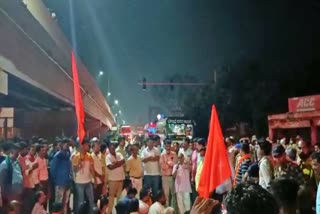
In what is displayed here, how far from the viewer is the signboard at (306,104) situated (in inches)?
1153

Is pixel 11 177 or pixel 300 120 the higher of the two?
pixel 300 120

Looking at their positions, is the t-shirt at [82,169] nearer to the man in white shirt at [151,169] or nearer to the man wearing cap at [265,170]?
the man in white shirt at [151,169]

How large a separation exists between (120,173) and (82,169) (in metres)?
1.32

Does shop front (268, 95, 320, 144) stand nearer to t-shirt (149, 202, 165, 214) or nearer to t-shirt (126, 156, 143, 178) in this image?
t-shirt (126, 156, 143, 178)

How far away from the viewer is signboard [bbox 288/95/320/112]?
2928 centimetres

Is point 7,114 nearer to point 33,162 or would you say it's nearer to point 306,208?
point 33,162

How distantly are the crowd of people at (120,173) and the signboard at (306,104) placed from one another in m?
15.0

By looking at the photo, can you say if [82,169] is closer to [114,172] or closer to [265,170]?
[114,172]

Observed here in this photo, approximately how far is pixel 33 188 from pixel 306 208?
8.01 m

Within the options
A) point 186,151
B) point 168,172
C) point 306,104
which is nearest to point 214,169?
point 168,172

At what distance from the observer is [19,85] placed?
17500mm

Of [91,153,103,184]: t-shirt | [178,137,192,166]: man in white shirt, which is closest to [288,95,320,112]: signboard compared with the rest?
[178,137,192,166]: man in white shirt

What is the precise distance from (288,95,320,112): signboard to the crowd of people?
15012 mm

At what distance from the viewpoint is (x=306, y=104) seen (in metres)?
30.2
